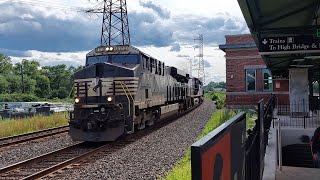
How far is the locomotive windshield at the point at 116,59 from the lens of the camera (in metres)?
15.2

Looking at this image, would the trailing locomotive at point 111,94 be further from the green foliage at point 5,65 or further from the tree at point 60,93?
the green foliage at point 5,65

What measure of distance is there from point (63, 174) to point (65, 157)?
241 cm

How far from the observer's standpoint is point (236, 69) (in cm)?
3080

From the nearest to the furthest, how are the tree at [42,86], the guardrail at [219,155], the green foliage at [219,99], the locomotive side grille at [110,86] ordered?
the guardrail at [219,155]
the locomotive side grille at [110,86]
the green foliage at [219,99]
the tree at [42,86]

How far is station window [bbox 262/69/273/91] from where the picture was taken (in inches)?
1198

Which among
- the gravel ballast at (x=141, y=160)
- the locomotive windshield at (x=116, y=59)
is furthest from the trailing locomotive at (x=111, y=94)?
the gravel ballast at (x=141, y=160)

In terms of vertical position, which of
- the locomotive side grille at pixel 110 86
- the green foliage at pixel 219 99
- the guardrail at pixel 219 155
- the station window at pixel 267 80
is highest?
the station window at pixel 267 80

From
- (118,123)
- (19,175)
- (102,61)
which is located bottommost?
(19,175)

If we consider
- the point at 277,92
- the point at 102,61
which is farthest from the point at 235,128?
the point at 277,92

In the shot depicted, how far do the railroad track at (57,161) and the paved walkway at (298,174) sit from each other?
512 cm

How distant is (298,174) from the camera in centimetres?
927

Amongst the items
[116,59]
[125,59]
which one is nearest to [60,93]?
[116,59]

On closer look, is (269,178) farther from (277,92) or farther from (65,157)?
(277,92)

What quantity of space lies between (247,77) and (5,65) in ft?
333
